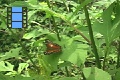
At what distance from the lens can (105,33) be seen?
991mm

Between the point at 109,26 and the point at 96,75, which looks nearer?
the point at 96,75

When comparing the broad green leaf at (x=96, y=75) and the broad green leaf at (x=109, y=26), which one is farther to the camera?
the broad green leaf at (x=109, y=26)

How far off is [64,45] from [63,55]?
6 cm

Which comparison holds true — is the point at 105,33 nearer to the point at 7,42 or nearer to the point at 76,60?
the point at 76,60
